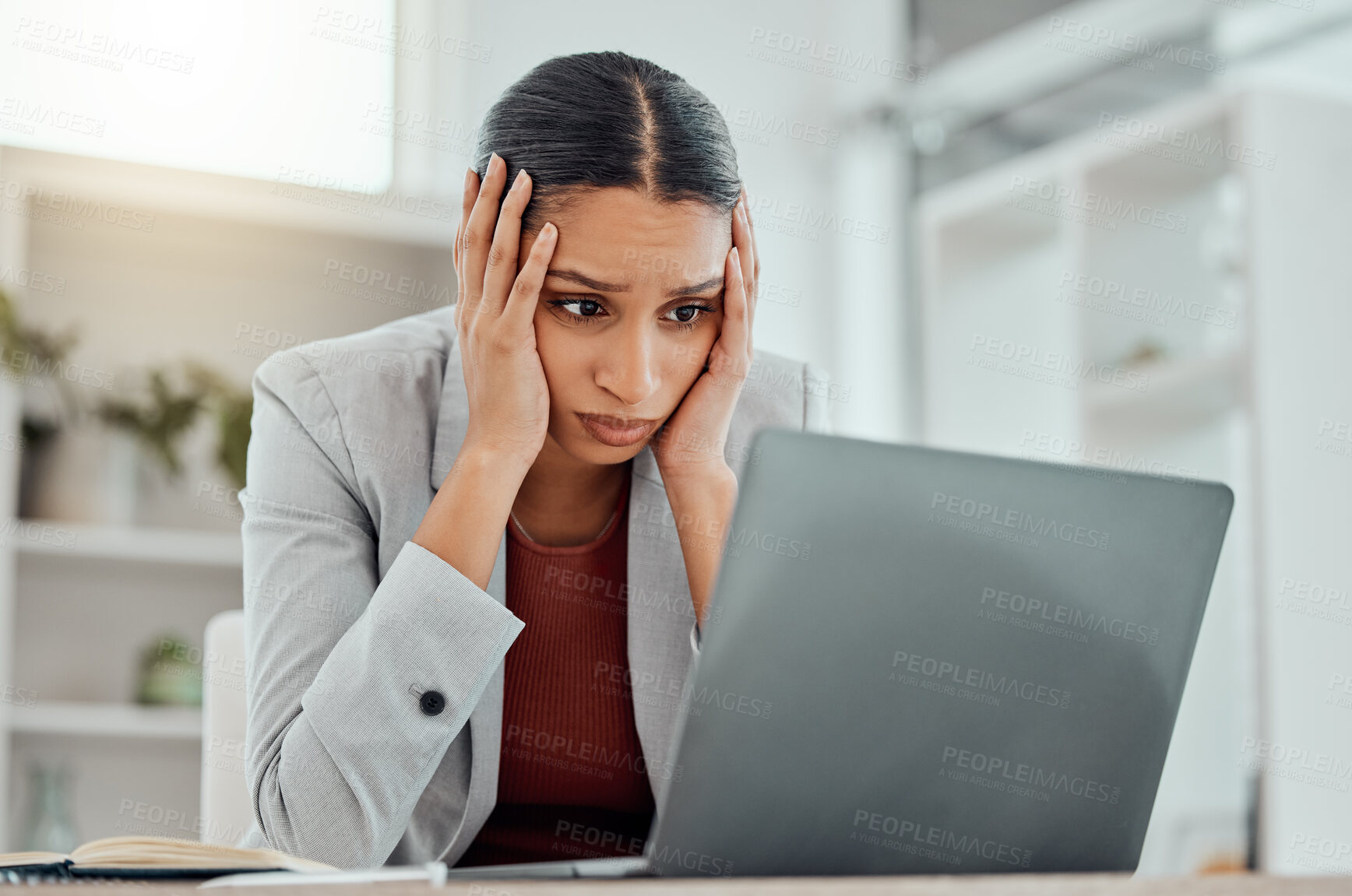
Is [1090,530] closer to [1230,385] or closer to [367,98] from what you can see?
[1230,385]

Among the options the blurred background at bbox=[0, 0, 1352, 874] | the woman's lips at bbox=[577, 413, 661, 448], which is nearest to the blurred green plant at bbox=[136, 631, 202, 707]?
the blurred background at bbox=[0, 0, 1352, 874]

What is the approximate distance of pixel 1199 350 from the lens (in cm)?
261

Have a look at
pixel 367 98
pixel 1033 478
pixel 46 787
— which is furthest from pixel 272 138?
pixel 1033 478

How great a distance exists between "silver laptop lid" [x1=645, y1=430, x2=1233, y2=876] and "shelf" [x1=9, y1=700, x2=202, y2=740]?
2.10 metres

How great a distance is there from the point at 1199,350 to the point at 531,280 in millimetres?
1957

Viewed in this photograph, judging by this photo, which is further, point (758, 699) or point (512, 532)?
point (512, 532)

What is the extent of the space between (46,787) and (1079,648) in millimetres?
2369

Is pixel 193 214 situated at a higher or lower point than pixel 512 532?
higher

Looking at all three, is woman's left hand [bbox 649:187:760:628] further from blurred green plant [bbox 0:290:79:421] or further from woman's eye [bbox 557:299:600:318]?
blurred green plant [bbox 0:290:79:421]

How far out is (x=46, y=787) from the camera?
2.42m

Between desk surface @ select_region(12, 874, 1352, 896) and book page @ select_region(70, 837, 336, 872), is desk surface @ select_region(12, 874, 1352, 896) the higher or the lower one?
the higher one

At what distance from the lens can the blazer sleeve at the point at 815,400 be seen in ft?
4.69

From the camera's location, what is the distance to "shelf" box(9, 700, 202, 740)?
2.40 m

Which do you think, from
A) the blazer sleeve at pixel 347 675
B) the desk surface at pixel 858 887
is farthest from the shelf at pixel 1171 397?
the desk surface at pixel 858 887
